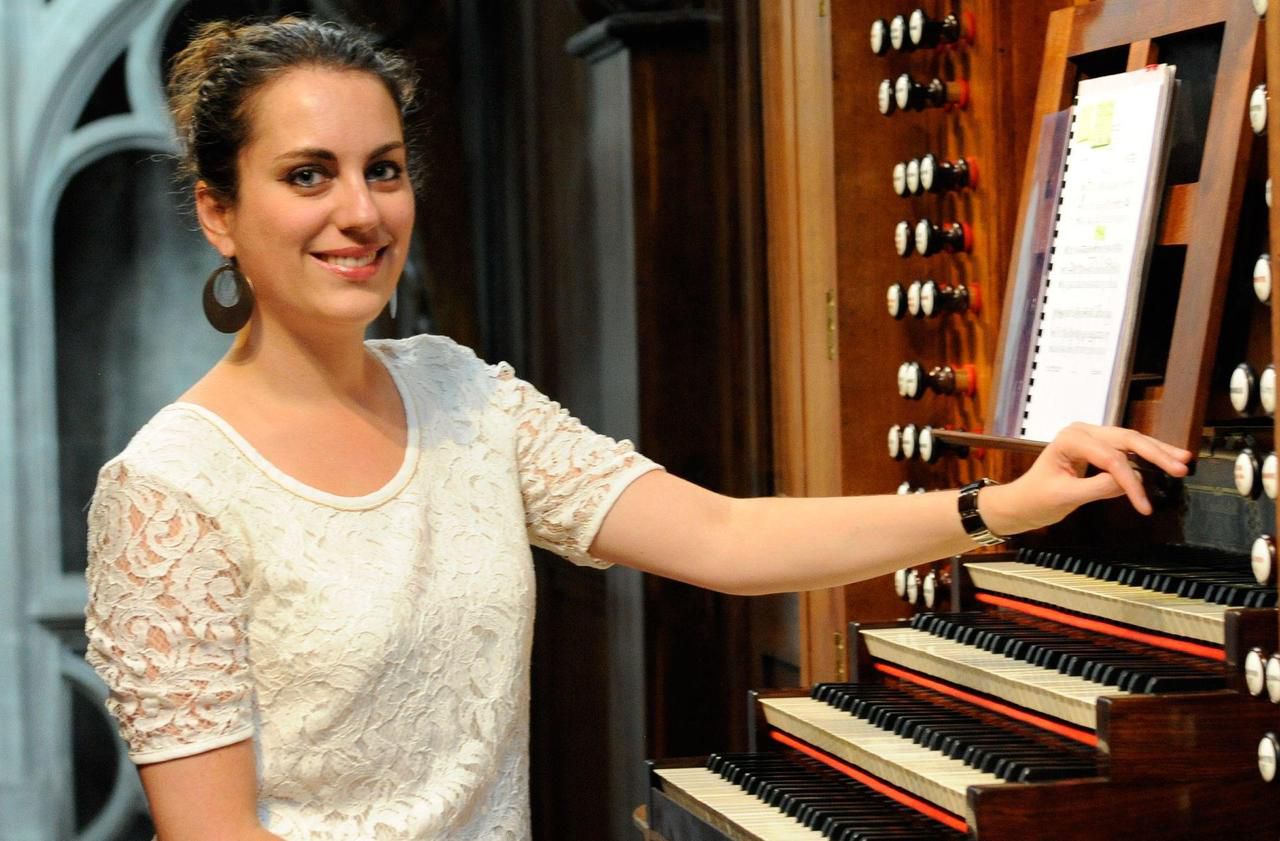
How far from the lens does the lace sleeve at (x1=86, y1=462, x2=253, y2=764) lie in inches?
72.8

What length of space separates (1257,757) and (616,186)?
249cm

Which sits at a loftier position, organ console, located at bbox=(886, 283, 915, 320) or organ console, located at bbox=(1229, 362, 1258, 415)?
organ console, located at bbox=(886, 283, 915, 320)

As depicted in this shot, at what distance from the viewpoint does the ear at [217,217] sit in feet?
6.68

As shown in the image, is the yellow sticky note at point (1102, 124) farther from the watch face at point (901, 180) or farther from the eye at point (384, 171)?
the eye at point (384, 171)

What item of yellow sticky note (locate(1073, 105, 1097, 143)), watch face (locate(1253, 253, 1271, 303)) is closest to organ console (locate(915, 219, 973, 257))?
yellow sticky note (locate(1073, 105, 1097, 143))

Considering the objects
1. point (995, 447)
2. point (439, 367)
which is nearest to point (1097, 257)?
point (995, 447)

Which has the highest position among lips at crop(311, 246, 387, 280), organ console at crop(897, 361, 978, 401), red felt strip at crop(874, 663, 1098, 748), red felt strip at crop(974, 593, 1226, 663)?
lips at crop(311, 246, 387, 280)

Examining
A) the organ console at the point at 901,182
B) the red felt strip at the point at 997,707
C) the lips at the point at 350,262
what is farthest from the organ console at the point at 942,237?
the lips at the point at 350,262

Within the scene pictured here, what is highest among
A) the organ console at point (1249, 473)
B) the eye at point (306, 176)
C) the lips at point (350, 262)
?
the eye at point (306, 176)

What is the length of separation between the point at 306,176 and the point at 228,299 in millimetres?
182

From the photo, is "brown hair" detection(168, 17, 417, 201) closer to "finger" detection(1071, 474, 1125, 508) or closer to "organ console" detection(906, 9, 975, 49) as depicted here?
"finger" detection(1071, 474, 1125, 508)

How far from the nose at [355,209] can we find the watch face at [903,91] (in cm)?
146

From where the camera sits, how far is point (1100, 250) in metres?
2.60

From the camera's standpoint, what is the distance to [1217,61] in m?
2.54
